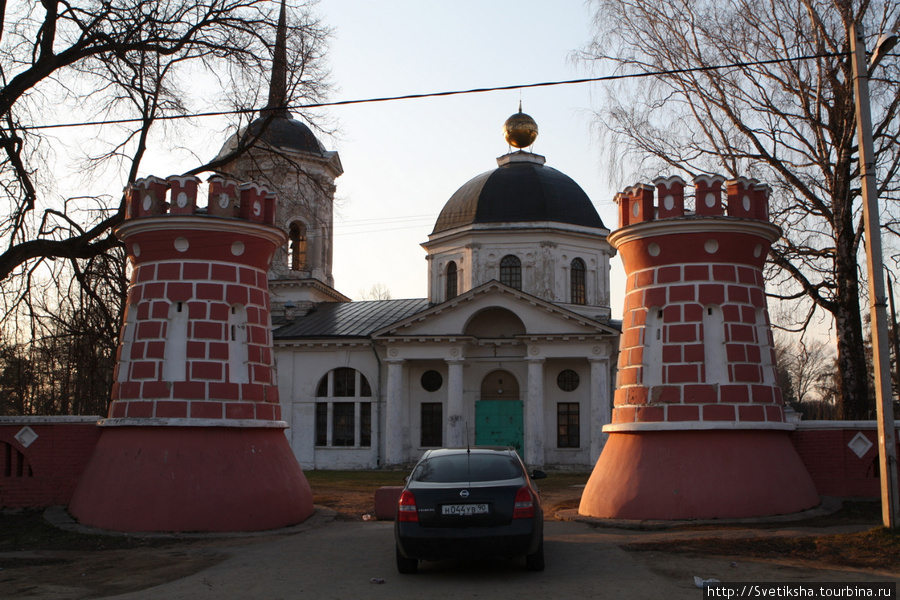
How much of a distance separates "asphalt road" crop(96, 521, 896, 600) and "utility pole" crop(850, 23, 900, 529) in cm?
259

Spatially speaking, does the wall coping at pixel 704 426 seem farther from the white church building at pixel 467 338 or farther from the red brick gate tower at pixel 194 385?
the white church building at pixel 467 338

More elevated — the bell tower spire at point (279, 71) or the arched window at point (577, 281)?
the bell tower spire at point (279, 71)

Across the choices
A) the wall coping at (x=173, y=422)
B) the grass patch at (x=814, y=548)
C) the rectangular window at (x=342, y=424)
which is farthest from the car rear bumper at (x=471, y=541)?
the rectangular window at (x=342, y=424)

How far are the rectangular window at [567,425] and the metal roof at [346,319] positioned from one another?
7.32m

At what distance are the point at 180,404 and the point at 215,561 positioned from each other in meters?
4.11

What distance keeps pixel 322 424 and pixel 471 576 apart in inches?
973

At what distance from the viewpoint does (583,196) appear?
123 ft

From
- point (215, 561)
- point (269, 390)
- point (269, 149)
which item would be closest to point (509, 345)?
point (269, 149)

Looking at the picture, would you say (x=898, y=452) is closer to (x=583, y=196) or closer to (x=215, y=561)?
(x=215, y=561)

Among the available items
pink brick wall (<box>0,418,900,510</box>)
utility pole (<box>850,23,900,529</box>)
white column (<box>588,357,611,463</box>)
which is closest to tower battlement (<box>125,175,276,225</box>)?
pink brick wall (<box>0,418,900,510</box>)

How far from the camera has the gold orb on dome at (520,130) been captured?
39.1 m

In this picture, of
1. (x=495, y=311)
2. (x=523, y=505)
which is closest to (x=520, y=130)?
(x=495, y=311)

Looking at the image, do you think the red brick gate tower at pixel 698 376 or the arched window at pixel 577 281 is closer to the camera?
the red brick gate tower at pixel 698 376

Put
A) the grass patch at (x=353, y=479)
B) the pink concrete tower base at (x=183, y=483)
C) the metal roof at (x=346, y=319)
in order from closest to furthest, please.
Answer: the pink concrete tower base at (x=183, y=483) < the grass patch at (x=353, y=479) < the metal roof at (x=346, y=319)
